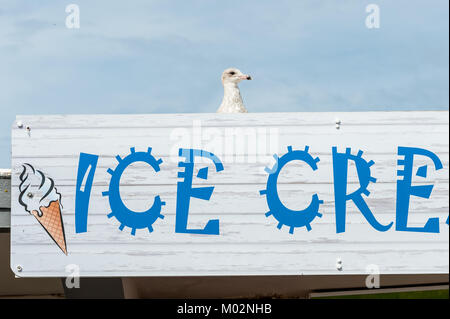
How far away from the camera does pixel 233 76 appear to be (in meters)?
7.61

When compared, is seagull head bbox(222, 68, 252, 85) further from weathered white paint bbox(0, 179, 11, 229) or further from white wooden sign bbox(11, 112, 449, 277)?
weathered white paint bbox(0, 179, 11, 229)

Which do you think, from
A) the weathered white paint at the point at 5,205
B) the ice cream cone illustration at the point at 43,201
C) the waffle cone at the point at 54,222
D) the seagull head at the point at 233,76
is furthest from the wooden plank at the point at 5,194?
the seagull head at the point at 233,76

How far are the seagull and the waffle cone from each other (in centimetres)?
239

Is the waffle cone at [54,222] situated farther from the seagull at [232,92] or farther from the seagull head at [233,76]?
the seagull head at [233,76]

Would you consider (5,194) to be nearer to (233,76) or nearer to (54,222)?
(54,222)

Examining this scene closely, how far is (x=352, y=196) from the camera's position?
5.78 m

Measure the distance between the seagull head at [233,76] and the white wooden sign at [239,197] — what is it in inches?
72.3

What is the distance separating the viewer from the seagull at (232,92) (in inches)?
290

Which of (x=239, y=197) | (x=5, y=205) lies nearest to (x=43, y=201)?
(x=5, y=205)

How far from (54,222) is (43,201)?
0.74 ft
